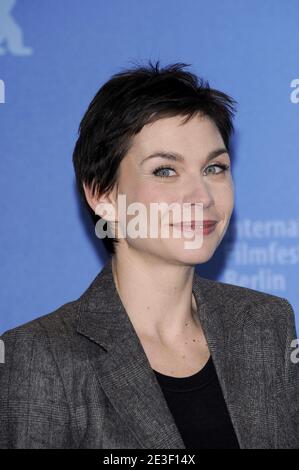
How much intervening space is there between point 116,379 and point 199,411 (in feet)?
0.78

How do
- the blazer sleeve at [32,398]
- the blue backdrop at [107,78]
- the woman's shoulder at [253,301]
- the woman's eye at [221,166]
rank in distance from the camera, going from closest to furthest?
the blazer sleeve at [32,398]
the woman's eye at [221,166]
the woman's shoulder at [253,301]
the blue backdrop at [107,78]

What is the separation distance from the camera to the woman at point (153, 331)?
179 centimetres

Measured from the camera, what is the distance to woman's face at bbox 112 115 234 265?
74.2 inches

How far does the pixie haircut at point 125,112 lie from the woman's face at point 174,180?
0.03 meters

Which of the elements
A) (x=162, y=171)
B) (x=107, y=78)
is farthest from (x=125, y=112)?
(x=107, y=78)

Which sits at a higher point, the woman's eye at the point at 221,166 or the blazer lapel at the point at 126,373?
the woman's eye at the point at 221,166

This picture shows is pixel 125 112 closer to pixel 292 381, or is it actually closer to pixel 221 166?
pixel 221 166

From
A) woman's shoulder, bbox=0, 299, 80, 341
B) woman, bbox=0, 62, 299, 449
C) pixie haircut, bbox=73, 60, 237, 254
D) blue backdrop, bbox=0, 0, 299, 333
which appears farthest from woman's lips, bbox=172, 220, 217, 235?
blue backdrop, bbox=0, 0, 299, 333

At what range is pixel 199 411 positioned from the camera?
189cm

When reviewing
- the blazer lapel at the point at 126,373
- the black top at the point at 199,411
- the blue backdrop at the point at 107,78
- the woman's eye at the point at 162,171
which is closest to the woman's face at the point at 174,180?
the woman's eye at the point at 162,171

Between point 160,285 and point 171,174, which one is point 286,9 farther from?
point 160,285

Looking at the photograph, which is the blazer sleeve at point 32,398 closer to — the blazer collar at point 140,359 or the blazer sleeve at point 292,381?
the blazer collar at point 140,359

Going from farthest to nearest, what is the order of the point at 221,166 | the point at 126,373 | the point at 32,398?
the point at 221,166 < the point at 126,373 < the point at 32,398

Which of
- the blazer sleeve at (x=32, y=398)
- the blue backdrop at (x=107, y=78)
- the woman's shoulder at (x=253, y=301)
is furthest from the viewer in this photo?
the blue backdrop at (x=107, y=78)
